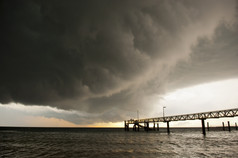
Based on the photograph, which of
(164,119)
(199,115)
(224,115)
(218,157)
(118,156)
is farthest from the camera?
(164,119)

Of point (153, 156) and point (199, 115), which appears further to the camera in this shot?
point (199, 115)

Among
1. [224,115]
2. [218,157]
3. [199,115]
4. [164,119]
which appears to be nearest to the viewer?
[218,157]

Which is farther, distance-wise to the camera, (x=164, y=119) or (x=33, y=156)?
(x=164, y=119)

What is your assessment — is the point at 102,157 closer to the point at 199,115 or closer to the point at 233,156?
the point at 233,156

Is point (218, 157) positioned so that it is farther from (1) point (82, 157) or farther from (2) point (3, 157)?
(2) point (3, 157)

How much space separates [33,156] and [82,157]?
18.3 feet

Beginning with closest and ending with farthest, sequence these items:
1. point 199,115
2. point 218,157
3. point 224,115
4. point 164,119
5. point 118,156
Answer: point 218,157
point 118,156
point 224,115
point 199,115
point 164,119

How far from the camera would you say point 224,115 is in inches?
1932

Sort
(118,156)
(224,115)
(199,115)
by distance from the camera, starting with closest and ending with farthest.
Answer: (118,156)
(224,115)
(199,115)

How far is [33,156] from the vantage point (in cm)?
1814

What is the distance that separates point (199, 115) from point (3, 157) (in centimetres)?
5623

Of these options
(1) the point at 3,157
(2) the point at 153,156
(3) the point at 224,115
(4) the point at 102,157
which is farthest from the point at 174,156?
(3) the point at 224,115

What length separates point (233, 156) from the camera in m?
16.7

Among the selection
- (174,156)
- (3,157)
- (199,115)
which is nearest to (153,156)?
(174,156)
